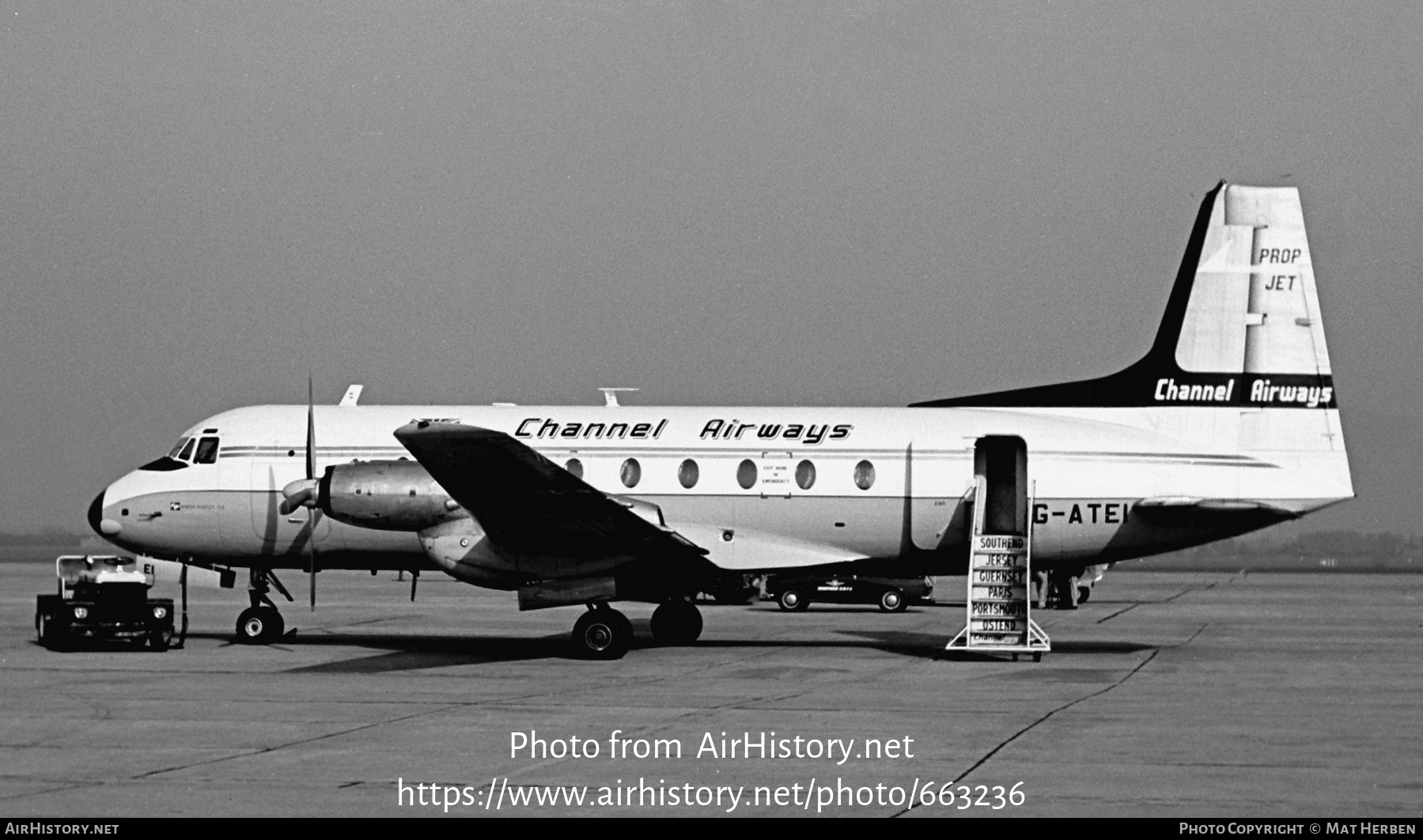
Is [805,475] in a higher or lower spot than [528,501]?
higher

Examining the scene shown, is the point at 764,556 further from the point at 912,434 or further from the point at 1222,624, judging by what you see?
the point at 1222,624

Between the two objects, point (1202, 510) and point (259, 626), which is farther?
point (259, 626)

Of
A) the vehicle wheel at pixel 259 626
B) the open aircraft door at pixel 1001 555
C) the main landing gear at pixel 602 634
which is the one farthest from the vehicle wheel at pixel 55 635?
the open aircraft door at pixel 1001 555

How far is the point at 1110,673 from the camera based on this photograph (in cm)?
2234

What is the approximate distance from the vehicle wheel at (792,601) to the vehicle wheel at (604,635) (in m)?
16.3

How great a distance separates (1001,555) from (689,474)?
4.88 meters

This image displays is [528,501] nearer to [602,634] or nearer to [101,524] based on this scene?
[602,634]

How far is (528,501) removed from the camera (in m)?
22.8

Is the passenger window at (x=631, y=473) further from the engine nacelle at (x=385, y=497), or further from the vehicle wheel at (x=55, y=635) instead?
the vehicle wheel at (x=55, y=635)

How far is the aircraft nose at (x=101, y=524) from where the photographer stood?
26.5 m

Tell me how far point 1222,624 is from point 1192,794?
79.4 ft

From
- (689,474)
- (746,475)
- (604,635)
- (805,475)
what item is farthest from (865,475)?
(604,635)

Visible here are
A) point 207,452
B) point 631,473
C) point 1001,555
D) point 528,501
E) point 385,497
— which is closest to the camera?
point 528,501
